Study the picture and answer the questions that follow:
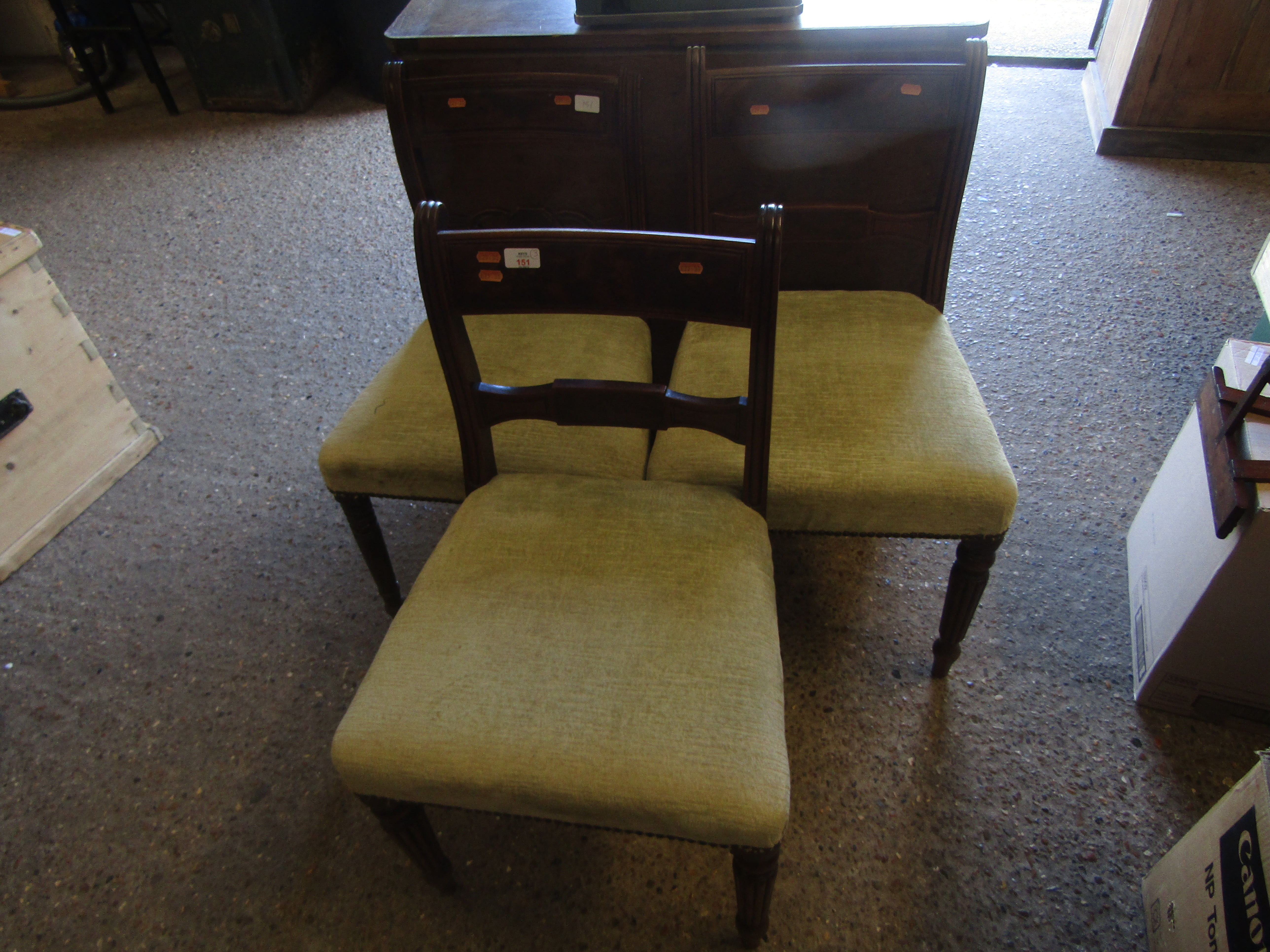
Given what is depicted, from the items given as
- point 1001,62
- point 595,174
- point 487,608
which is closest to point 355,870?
point 487,608

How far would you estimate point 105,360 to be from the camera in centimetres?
207

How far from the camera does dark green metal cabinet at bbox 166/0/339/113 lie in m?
3.03

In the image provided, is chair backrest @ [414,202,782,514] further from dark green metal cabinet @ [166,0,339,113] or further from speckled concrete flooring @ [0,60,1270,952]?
dark green metal cabinet @ [166,0,339,113]

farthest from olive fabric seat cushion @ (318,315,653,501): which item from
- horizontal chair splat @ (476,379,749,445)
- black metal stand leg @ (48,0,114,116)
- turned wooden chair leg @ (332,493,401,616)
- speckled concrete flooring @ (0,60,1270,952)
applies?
black metal stand leg @ (48,0,114,116)

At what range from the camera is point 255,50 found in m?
3.11

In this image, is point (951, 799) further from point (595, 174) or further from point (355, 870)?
point (595, 174)

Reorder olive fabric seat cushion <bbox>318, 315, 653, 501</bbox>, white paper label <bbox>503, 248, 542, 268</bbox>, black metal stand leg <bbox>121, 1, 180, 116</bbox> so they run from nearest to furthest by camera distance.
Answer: white paper label <bbox>503, 248, 542, 268</bbox> < olive fabric seat cushion <bbox>318, 315, 653, 501</bbox> < black metal stand leg <bbox>121, 1, 180, 116</bbox>

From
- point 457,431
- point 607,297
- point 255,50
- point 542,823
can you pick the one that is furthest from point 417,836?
point 255,50

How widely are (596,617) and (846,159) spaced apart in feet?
2.76

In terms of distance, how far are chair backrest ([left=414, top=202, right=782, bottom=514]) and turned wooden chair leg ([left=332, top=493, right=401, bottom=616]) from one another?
0.32 m

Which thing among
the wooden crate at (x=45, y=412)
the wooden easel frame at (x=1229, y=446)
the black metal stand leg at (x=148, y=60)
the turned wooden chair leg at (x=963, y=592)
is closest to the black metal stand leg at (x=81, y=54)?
the black metal stand leg at (x=148, y=60)

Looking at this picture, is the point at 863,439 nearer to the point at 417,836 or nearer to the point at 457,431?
the point at 457,431

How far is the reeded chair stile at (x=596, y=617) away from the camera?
2.68ft

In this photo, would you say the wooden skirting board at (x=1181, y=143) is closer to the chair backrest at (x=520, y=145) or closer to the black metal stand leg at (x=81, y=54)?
the chair backrest at (x=520, y=145)
